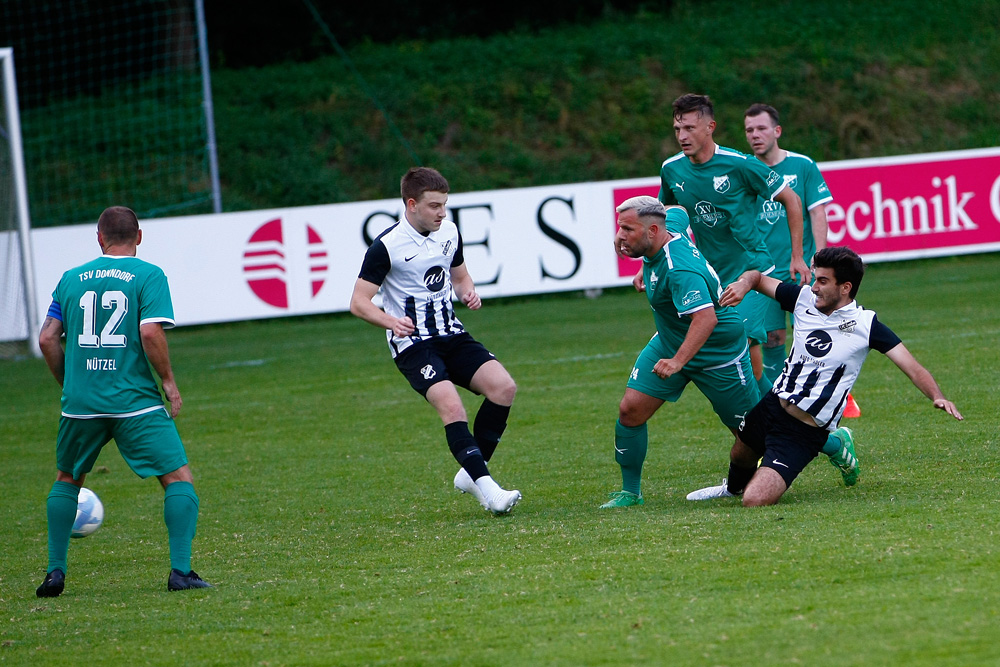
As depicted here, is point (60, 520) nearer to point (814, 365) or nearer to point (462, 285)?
point (462, 285)

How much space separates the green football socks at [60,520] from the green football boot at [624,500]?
8.72 ft

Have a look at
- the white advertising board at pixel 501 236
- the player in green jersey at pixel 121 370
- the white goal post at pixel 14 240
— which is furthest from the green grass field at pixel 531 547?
the white advertising board at pixel 501 236

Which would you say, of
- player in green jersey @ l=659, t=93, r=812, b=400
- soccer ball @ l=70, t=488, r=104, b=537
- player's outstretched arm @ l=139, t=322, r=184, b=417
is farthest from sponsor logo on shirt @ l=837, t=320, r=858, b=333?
soccer ball @ l=70, t=488, r=104, b=537

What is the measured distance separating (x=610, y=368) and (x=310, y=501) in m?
5.06

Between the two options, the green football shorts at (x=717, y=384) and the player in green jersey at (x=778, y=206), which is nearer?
the green football shorts at (x=717, y=384)

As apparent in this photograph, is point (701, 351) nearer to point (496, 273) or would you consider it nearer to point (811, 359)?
point (811, 359)

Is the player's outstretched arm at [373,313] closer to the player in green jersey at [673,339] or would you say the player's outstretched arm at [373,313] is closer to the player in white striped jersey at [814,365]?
the player in green jersey at [673,339]

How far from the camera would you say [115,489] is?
8.73 metres

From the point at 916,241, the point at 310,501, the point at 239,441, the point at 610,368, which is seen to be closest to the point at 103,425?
the point at 310,501

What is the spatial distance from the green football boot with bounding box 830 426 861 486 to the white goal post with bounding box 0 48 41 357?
12502mm

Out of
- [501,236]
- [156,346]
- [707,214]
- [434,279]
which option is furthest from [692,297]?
[501,236]

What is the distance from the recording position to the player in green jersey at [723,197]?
24.4ft

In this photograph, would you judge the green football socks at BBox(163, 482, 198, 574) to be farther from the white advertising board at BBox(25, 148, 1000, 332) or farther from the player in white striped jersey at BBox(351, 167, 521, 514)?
the white advertising board at BBox(25, 148, 1000, 332)

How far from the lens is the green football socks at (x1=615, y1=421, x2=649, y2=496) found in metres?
6.71
